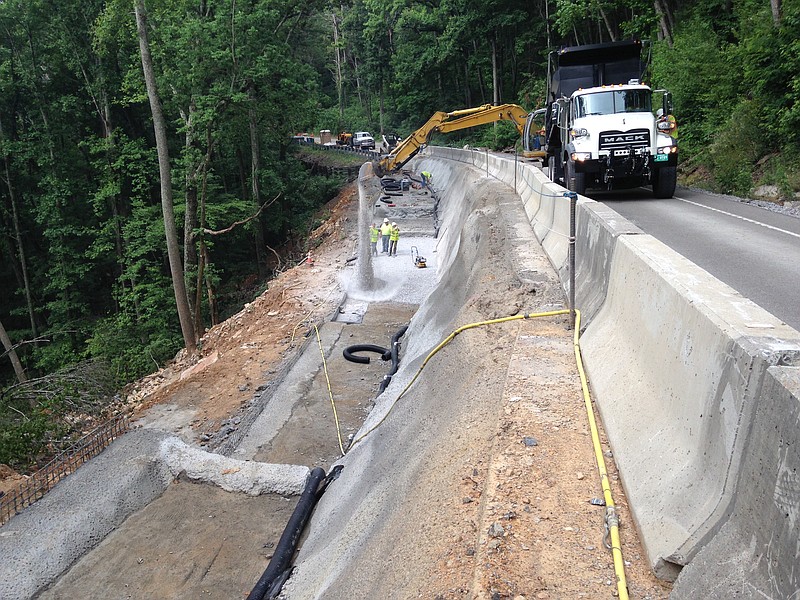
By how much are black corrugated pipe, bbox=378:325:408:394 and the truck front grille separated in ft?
20.4

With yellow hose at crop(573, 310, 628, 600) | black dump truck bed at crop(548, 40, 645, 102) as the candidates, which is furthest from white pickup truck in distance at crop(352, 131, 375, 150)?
yellow hose at crop(573, 310, 628, 600)

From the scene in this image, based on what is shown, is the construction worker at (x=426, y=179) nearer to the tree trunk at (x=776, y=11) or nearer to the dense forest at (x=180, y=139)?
the dense forest at (x=180, y=139)

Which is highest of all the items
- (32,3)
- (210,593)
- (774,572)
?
(32,3)

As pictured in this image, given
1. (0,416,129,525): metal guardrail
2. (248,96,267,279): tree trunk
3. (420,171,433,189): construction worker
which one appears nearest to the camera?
(0,416,129,525): metal guardrail

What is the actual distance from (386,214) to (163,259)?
Answer: 12719 mm

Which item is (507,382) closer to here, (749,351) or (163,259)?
(749,351)

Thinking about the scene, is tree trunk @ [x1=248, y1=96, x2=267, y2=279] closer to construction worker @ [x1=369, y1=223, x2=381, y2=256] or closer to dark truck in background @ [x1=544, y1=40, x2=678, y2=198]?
construction worker @ [x1=369, y1=223, x2=381, y2=256]

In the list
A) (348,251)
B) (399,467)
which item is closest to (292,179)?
(348,251)

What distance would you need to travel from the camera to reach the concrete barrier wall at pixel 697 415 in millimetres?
2865

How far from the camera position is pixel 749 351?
3.26m

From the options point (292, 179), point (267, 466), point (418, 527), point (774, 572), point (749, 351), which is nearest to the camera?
point (774, 572)

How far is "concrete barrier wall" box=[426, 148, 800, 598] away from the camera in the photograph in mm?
2865

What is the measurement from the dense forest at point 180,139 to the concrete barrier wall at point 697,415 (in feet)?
37.6

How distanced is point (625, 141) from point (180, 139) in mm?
27223
